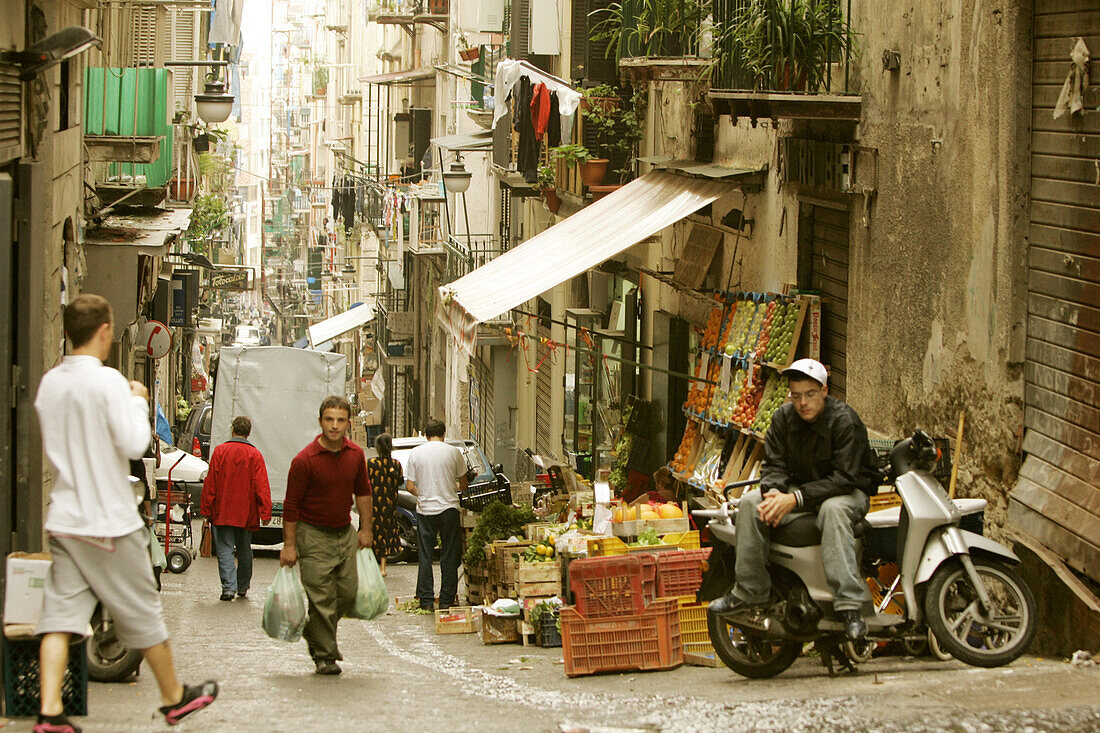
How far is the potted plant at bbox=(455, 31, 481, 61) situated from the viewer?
29375 mm

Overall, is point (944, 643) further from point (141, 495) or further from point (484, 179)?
point (484, 179)

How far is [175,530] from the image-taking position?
17.9 meters

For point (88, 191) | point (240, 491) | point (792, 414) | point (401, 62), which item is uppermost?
point (401, 62)

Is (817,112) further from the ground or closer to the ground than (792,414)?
further from the ground

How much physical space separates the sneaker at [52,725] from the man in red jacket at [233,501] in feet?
24.0

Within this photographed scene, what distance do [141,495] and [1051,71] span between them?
5.56 metres

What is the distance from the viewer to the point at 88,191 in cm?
1789

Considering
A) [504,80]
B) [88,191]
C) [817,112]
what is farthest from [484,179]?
[817,112]

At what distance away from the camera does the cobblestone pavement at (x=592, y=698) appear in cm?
577

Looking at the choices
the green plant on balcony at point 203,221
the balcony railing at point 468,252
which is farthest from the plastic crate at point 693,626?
the green plant on balcony at point 203,221

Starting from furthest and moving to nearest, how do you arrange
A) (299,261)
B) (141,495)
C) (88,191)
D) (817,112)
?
1. (299,261)
2. (88,191)
3. (817,112)
4. (141,495)

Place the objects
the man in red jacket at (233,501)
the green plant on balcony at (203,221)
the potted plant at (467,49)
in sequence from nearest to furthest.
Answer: the man in red jacket at (233,501) < the potted plant at (467,49) < the green plant on balcony at (203,221)

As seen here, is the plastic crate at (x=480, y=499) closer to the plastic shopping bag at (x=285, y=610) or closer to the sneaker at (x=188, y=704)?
the plastic shopping bag at (x=285, y=610)

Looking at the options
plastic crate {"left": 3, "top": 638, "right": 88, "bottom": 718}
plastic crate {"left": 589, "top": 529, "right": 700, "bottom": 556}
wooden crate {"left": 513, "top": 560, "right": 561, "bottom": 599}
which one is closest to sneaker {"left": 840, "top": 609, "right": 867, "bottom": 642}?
plastic crate {"left": 589, "top": 529, "right": 700, "bottom": 556}
